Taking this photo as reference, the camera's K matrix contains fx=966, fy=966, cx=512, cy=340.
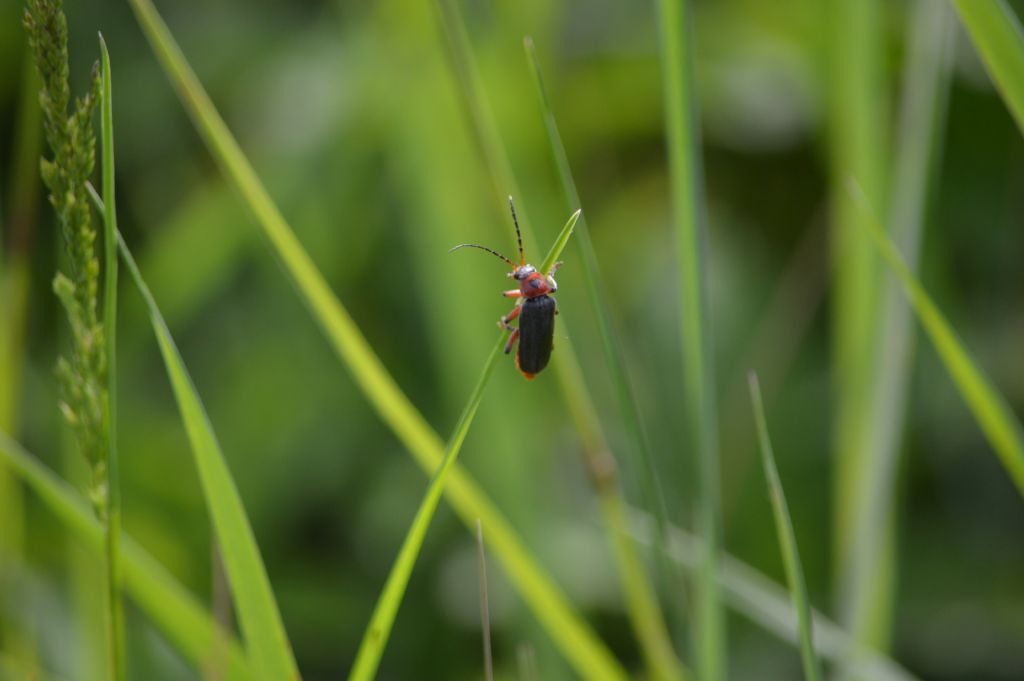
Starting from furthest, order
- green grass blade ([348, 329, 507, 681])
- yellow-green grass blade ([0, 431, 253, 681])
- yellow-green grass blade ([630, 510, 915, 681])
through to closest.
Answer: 1. yellow-green grass blade ([630, 510, 915, 681])
2. yellow-green grass blade ([0, 431, 253, 681])
3. green grass blade ([348, 329, 507, 681])

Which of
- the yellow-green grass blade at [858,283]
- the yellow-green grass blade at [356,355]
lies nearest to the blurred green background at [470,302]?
the yellow-green grass blade at [858,283]

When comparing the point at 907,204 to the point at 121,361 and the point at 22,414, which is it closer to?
the point at 121,361

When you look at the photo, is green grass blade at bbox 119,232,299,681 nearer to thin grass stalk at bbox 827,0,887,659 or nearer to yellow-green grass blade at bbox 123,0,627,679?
yellow-green grass blade at bbox 123,0,627,679

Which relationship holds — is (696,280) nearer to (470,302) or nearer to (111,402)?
(111,402)

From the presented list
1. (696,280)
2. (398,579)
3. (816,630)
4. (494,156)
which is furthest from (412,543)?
(816,630)

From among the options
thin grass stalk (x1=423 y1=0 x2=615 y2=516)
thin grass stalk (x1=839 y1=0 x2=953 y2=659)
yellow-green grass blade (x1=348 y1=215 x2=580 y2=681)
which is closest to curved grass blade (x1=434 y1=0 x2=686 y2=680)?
thin grass stalk (x1=423 y1=0 x2=615 y2=516)

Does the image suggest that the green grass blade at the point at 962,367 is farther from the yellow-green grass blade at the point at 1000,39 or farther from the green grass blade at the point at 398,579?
the green grass blade at the point at 398,579
